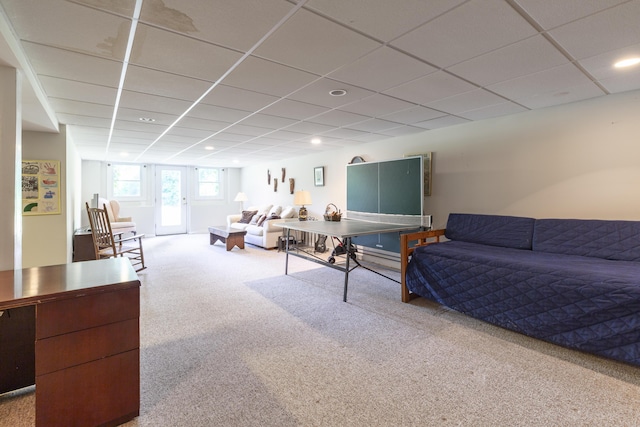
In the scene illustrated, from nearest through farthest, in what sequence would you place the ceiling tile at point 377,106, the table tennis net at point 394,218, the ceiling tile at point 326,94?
the ceiling tile at point 326,94, the ceiling tile at point 377,106, the table tennis net at point 394,218

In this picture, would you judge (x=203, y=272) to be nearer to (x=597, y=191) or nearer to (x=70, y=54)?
(x=70, y=54)

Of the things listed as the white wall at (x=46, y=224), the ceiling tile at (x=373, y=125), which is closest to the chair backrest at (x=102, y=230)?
the white wall at (x=46, y=224)

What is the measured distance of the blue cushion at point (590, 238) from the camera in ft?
8.71

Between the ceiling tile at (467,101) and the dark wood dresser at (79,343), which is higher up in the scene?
the ceiling tile at (467,101)

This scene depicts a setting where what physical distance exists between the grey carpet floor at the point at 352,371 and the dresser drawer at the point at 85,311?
1.98ft

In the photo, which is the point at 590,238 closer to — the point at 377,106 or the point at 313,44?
the point at 377,106

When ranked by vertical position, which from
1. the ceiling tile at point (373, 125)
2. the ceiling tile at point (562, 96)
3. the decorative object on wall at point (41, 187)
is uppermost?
the ceiling tile at point (373, 125)

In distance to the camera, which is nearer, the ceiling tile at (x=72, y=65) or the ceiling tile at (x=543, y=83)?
the ceiling tile at (x=72, y=65)

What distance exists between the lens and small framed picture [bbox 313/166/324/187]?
21.6 ft

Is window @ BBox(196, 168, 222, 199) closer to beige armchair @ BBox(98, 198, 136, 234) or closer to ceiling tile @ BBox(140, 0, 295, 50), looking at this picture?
beige armchair @ BBox(98, 198, 136, 234)

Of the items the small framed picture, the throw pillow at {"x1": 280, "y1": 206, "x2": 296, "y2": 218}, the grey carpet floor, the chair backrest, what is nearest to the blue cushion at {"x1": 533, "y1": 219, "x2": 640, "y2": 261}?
the grey carpet floor

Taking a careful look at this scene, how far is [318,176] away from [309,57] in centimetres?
454

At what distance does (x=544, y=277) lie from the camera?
94.6 inches

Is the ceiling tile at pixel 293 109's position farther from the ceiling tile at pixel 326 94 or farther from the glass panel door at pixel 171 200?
the glass panel door at pixel 171 200
